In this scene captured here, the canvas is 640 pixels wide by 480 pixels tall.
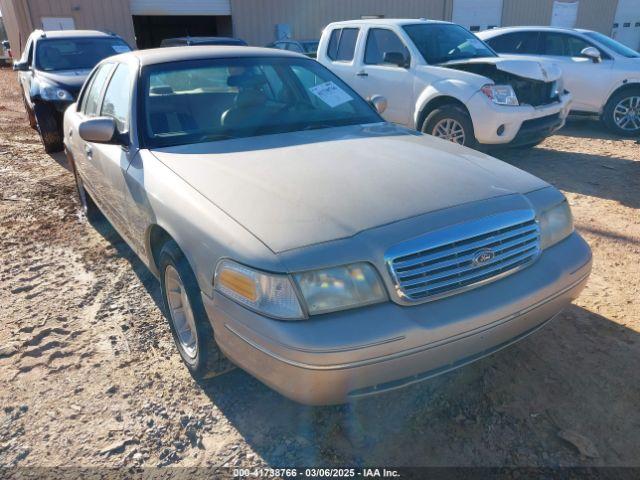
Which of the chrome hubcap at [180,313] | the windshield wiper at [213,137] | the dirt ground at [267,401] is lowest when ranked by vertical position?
the dirt ground at [267,401]

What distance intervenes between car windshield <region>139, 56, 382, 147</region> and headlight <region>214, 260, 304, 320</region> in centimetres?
127

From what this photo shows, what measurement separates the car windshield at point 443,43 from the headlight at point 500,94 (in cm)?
95

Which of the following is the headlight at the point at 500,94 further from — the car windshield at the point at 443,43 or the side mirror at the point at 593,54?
the side mirror at the point at 593,54

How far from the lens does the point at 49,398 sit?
252 cm

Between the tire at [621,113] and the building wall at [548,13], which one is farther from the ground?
the building wall at [548,13]

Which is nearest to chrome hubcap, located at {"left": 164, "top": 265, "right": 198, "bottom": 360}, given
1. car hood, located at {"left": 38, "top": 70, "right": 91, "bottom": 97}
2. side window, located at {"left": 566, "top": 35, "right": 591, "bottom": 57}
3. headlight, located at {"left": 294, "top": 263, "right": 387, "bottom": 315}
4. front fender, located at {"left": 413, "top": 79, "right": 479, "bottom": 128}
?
headlight, located at {"left": 294, "top": 263, "right": 387, "bottom": 315}

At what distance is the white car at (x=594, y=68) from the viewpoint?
7.62m

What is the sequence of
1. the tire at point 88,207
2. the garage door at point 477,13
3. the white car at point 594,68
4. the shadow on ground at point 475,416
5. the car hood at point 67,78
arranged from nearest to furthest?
the shadow on ground at point 475,416
the tire at point 88,207
the car hood at point 67,78
the white car at point 594,68
the garage door at point 477,13

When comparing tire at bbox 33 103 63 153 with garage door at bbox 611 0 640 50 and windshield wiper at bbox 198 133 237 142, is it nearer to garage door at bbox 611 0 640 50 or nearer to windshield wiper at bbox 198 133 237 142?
windshield wiper at bbox 198 133 237 142

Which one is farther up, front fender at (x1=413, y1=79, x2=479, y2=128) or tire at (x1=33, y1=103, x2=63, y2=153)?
front fender at (x1=413, y1=79, x2=479, y2=128)

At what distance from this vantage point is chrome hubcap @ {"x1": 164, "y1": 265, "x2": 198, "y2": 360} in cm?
254

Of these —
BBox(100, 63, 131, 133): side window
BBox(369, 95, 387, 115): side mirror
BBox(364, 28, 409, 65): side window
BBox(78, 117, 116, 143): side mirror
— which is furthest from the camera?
BBox(364, 28, 409, 65): side window

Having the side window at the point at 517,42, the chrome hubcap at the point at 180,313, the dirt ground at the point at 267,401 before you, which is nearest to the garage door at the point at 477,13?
the side window at the point at 517,42

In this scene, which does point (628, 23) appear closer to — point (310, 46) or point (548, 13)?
point (548, 13)
